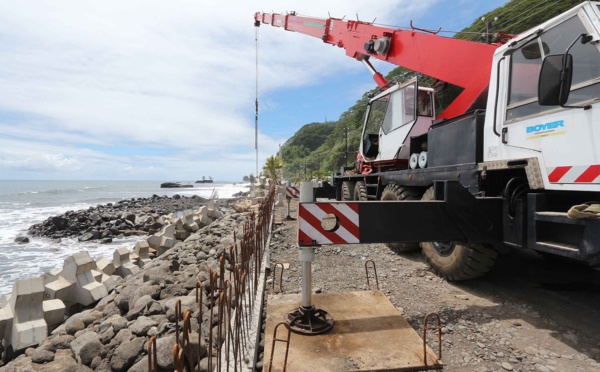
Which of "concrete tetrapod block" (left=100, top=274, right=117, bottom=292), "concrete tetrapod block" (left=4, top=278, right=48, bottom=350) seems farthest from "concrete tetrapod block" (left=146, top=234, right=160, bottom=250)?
"concrete tetrapod block" (left=4, top=278, right=48, bottom=350)

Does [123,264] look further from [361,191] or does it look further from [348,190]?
[348,190]

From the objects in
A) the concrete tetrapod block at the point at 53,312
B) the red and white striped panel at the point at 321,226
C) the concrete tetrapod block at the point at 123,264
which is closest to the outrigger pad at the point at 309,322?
the red and white striped panel at the point at 321,226

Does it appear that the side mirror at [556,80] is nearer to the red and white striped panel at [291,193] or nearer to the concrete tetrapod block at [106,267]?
the concrete tetrapod block at [106,267]

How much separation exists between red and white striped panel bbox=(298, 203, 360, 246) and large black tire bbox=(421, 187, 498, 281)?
5.91 feet

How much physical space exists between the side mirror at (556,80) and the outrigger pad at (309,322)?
2.55 meters

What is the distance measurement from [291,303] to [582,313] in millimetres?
3021

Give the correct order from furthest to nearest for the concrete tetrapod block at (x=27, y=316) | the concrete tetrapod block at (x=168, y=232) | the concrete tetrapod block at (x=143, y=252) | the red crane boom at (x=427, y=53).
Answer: the concrete tetrapod block at (x=168, y=232) < the concrete tetrapod block at (x=143, y=252) < the red crane boom at (x=427, y=53) < the concrete tetrapod block at (x=27, y=316)

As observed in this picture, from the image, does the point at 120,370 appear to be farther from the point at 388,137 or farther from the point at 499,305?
the point at 388,137

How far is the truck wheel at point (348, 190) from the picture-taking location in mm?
8727

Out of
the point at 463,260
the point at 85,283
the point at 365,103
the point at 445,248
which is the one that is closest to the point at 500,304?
the point at 463,260

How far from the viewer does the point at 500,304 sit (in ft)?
11.7

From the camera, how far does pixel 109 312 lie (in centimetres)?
425

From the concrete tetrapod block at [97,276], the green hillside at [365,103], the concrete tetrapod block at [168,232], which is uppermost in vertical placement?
the green hillside at [365,103]

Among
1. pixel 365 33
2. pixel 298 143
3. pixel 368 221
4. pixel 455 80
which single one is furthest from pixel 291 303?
pixel 298 143
